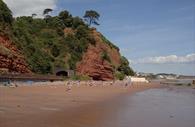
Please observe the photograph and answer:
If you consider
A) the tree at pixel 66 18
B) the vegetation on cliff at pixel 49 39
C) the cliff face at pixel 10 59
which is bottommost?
the cliff face at pixel 10 59

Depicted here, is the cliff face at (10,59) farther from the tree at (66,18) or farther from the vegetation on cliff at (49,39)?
the tree at (66,18)

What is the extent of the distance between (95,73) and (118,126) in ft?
188

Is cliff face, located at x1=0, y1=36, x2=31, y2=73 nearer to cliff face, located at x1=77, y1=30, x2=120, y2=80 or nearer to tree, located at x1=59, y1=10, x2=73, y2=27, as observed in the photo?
cliff face, located at x1=77, y1=30, x2=120, y2=80

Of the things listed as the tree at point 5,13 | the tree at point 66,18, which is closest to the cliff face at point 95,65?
the tree at point 66,18

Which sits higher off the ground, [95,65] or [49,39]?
[49,39]

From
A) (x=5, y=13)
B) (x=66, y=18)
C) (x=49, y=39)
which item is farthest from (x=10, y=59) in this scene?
(x=66, y=18)

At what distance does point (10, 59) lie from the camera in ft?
132

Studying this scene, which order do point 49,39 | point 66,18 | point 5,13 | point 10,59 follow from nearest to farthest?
1. point 10,59
2. point 5,13
3. point 49,39
4. point 66,18

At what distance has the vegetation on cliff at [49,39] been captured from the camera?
4989 centimetres

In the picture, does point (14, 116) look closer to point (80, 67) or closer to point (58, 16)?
point (80, 67)

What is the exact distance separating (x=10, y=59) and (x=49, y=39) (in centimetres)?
2863

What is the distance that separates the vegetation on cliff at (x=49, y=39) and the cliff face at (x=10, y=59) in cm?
153

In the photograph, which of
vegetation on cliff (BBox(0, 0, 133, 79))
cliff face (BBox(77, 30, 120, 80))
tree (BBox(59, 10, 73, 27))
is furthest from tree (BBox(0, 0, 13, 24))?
tree (BBox(59, 10, 73, 27))

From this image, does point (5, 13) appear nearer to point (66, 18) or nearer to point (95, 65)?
point (95, 65)
